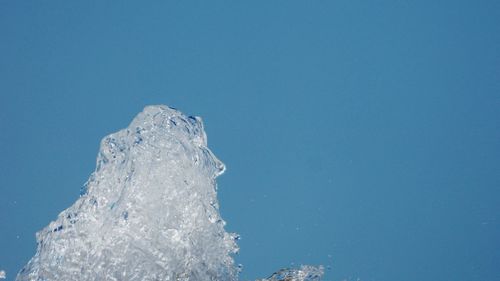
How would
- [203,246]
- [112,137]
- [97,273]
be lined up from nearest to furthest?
[97,273] → [203,246] → [112,137]

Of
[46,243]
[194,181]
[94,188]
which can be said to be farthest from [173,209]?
[46,243]

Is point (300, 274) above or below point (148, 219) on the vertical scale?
below

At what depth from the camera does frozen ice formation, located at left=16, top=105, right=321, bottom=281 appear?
10.3ft

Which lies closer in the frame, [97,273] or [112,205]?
[97,273]

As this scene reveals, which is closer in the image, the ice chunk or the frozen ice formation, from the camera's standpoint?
the ice chunk

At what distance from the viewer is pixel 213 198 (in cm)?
354

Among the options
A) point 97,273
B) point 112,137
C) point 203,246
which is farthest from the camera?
point 112,137

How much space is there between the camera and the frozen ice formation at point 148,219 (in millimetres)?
3135

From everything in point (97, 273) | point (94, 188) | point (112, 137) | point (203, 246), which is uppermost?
point (112, 137)

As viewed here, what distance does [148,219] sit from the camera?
11.1ft

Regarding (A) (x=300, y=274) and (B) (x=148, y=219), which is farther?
(B) (x=148, y=219)

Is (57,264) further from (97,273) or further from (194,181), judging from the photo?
(194,181)

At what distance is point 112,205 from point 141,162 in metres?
0.30

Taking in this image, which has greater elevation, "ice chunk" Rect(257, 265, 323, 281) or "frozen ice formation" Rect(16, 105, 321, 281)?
"frozen ice formation" Rect(16, 105, 321, 281)
